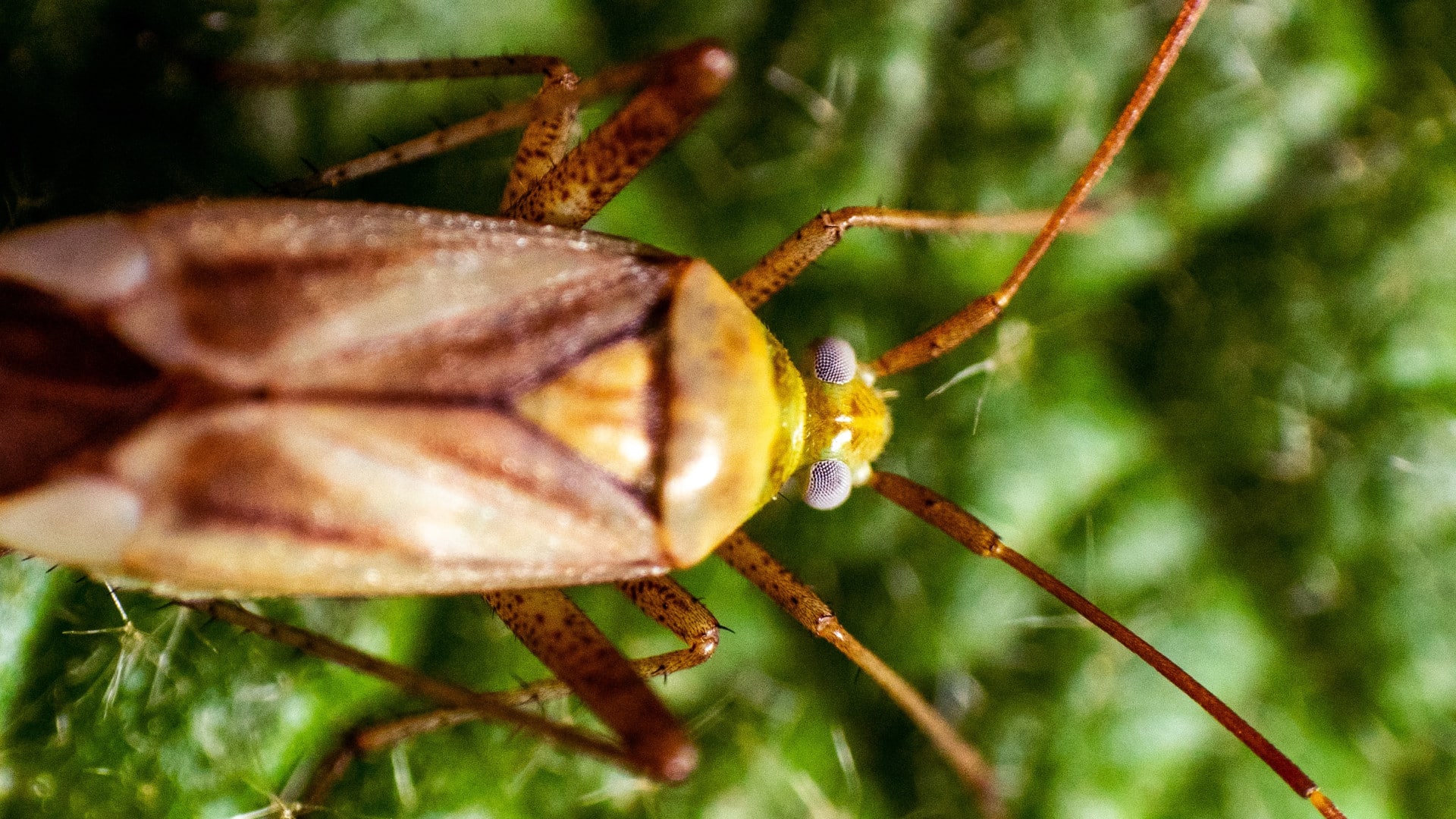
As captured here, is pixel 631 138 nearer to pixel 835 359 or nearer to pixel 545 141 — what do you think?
pixel 545 141

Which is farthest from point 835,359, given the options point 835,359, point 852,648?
point 852,648

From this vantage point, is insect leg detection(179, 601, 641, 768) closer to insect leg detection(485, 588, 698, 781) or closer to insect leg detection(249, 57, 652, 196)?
insect leg detection(485, 588, 698, 781)

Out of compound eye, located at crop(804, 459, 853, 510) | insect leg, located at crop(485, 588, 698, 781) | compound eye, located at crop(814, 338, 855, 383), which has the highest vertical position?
compound eye, located at crop(814, 338, 855, 383)

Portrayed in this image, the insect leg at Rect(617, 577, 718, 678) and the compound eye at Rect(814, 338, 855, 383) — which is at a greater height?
the compound eye at Rect(814, 338, 855, 383)

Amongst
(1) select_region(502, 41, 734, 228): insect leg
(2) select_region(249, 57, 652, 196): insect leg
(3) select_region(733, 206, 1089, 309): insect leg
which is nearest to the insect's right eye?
(3) select_region(733, 206, 1089, 309): insect leg

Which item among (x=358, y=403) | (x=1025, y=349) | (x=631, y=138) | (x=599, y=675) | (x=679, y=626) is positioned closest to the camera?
(x=358, y=403)

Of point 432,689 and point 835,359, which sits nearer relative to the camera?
point 432,689

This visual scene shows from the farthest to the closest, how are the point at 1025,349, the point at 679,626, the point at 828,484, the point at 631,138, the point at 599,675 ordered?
the point at 1025,349
the point at 828,484
the point at 679,626
the point at 631,138
the point at 599,675
